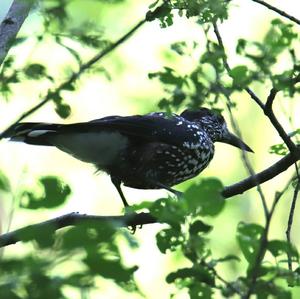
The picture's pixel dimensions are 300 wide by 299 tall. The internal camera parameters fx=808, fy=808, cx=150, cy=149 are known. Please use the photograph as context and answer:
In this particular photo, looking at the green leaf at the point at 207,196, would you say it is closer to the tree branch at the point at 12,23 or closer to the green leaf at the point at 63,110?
the green leaf at the point at 63,110

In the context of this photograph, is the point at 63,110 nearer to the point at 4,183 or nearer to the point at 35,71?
the point at 35,71

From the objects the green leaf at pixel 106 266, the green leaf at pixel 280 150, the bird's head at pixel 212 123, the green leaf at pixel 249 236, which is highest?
the bird's head at pixel 212 123

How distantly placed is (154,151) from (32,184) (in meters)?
2.56

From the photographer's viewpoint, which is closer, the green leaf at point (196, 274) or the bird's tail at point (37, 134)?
the green leaf at point (196, 274)

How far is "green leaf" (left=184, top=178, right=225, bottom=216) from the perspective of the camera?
1.96 meters

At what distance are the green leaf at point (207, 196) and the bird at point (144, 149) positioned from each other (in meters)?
2.42

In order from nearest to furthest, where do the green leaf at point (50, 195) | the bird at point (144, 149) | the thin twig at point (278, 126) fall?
the green leaf at point (50, 195) → the thin twig at point (278, 126) → the bird at point (144, 149)

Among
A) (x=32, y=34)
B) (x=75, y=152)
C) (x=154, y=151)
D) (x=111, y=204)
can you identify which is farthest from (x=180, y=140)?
(x=111, y=204)

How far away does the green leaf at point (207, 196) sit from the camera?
6.43 feet

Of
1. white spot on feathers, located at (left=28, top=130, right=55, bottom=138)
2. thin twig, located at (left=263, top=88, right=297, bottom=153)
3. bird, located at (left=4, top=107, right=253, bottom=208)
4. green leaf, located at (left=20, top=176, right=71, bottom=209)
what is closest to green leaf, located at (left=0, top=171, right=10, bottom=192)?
green leaf, located at (left=20, top=176, right=71, bottom=209)

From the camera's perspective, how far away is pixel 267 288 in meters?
2.09

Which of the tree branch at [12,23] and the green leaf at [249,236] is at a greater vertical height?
the tree branch at [12,23]

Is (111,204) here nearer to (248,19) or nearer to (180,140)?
(248,19)

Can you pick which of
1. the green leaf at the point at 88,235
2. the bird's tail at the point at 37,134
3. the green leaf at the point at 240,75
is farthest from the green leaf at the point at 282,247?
the bird's tail at the point at 37,134
